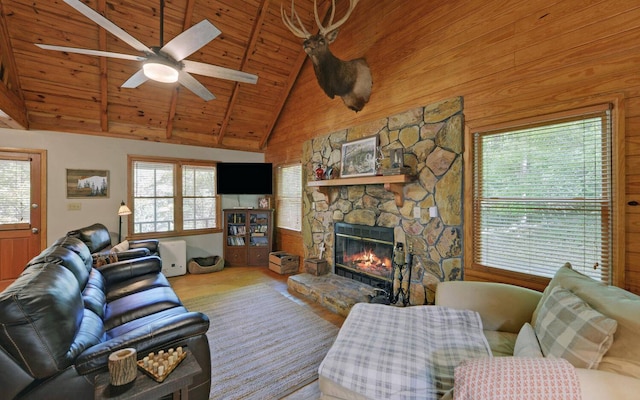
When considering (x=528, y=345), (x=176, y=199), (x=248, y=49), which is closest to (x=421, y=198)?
(x=528, y=345)

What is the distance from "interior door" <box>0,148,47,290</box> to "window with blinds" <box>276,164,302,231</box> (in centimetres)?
392

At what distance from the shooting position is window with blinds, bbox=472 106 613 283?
205cm

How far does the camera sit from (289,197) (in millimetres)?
5703

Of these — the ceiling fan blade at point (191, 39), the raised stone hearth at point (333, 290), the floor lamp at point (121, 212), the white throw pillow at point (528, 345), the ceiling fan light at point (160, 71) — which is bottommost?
the raised stone hearth at point (333, 290)

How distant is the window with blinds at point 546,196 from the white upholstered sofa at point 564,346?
374 millimetres

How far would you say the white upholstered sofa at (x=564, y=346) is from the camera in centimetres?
99

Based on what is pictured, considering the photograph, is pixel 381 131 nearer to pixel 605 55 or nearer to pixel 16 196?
pixel 605 55

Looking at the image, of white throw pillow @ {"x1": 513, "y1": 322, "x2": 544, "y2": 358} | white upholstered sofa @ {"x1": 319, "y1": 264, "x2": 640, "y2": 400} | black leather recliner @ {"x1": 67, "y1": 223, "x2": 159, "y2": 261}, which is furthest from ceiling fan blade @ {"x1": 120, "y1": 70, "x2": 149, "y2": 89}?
white throw pillow @ {"x1": 513, "y1": 322, "x2": 544, "y2": 358}

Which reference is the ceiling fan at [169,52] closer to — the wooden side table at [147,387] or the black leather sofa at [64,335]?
the black leather sofa at [64,335]

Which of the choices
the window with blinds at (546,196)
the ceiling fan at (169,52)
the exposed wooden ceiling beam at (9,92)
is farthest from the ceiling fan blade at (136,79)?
the window with blinds at (546,196)

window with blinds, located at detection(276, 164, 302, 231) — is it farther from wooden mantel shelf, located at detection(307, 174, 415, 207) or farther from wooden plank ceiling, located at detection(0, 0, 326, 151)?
wooden mantel shelf, located at detection(307, 174, 415, 207)

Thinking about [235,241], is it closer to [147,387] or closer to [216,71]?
[216,71]

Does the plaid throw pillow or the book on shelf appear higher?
the plaid throw pillow

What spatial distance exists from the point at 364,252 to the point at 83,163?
4977 millimetres
